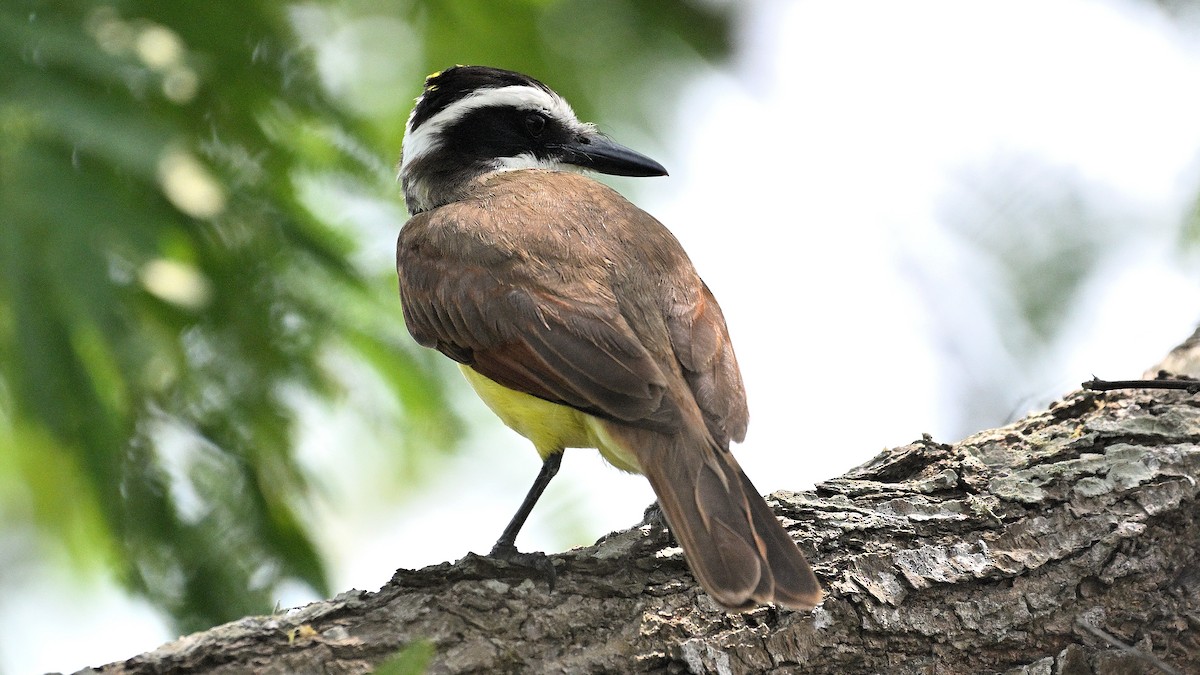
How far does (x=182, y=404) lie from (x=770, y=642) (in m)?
1.96

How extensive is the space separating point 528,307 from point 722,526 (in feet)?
3.95

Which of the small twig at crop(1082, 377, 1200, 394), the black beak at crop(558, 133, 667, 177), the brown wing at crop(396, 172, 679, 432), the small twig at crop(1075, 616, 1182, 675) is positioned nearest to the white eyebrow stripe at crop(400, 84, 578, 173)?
the black beak at crop(558, 133, 667, 177)

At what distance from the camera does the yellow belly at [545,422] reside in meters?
4.30

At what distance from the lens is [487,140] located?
237 inches

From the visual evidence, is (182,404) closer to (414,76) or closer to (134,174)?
(134,174)

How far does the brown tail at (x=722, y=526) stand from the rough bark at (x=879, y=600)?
0.68ft

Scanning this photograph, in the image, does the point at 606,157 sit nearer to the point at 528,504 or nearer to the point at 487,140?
the point at 487,140

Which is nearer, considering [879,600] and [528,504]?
[879,600]

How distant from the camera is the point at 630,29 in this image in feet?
18.0

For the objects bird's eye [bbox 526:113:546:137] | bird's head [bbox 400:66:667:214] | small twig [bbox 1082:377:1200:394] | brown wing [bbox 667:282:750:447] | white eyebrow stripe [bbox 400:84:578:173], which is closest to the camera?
small twig [bbox 1082:377:1200:394]

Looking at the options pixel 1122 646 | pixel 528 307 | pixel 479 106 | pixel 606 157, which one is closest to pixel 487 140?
pixel 479 106

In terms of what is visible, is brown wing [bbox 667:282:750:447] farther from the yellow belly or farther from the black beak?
the black beak

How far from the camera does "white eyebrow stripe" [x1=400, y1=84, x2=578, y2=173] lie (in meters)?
5.36

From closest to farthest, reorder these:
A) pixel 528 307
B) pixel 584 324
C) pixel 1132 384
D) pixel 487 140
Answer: pixel 1132 384, pixel 584 324, pixel 528 307, pixel 487 140
